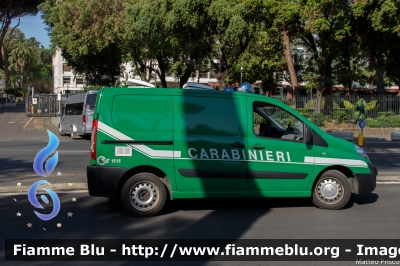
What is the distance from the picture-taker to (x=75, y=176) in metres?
10.5

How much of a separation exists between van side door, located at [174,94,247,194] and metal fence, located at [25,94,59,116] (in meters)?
35.3

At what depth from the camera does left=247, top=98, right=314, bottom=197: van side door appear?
24.5ft

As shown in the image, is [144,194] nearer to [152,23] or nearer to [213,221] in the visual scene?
[213,221]

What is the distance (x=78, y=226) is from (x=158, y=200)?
126 cm

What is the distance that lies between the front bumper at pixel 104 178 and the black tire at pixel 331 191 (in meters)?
3.19

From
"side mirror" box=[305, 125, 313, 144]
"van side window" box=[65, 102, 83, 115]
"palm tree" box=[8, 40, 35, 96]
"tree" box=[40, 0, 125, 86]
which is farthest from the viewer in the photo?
"palm tree" box=[8, 40, 35, 96]

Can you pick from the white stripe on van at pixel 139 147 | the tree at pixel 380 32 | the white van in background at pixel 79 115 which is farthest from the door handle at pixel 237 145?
the tree at pixel 380 32

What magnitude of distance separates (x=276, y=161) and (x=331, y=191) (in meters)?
1.11

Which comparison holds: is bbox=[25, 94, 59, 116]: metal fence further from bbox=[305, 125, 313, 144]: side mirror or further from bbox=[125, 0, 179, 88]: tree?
bbox=[305, 125, 313, 144]: side mirror

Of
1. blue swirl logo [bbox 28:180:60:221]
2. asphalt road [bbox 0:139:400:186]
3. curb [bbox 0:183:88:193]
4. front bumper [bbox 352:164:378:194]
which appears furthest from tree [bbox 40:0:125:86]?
front bumper [bbox 352:164:378:194]

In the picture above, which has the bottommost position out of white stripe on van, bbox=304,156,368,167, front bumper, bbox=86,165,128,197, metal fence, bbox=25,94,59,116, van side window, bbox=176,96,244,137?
front bumper, bbox=86,165,128,197

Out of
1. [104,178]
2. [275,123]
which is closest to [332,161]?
[275,123]

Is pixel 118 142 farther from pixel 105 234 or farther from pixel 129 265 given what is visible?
pixel 129 265

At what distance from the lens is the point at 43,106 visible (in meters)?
41.2
